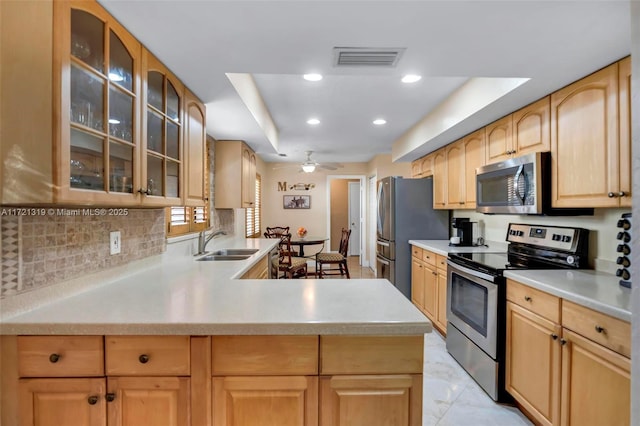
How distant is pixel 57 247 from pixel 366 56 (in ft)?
5.46

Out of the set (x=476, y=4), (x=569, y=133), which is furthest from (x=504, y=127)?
(x=476, y=4)

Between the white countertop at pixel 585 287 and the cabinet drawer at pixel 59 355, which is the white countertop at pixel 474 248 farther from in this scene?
the cabinet drawer at pixel 59 355

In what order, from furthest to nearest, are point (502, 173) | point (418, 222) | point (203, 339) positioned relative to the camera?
point (418, 222), point (502, 173), point (203, 339)

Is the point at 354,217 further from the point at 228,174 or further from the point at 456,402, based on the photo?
the point at 456,402

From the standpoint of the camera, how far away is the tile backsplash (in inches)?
43.9

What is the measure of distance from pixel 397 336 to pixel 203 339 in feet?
2.31

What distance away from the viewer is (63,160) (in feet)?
3.28

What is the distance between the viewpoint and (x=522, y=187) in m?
2.20

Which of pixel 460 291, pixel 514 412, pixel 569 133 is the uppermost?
pixel 569 133

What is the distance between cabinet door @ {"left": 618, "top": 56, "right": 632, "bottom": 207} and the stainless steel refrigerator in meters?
2.31

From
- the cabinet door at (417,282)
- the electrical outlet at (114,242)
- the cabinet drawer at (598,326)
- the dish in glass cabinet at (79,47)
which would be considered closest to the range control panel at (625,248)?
the cabinet drawer at (598,326)

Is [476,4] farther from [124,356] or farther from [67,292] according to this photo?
[67,292]

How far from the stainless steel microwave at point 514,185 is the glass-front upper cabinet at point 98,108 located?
2.39m

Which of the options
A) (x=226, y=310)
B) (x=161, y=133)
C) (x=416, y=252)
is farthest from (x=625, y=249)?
(x=161, y=133)
